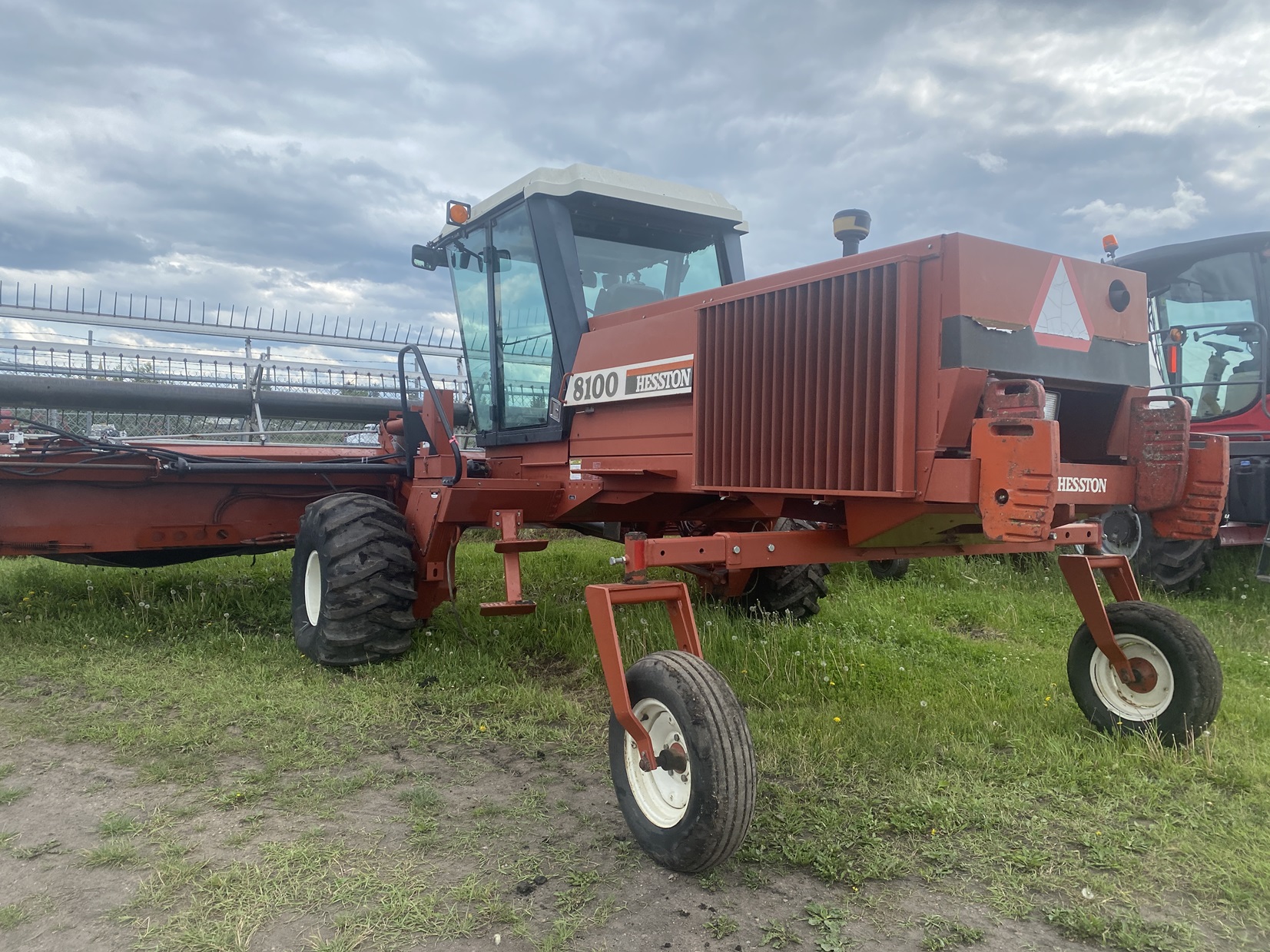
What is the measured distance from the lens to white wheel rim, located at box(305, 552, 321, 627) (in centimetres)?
506

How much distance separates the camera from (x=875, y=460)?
294 centimetres

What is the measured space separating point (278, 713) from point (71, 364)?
248 inches

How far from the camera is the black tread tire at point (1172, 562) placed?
6.39 metres

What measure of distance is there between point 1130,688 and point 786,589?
7.27ft

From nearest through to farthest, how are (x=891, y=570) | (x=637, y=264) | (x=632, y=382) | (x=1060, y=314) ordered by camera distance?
(x=1060, y=314), (x=632, y=382), (x=637, y=264), (x=891, y=570)

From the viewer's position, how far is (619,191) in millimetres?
4719

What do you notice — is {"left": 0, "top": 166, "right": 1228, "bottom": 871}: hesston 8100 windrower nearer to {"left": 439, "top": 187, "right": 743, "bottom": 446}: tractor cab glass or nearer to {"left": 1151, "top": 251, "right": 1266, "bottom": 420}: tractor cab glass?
{"left": 439, "top": 187, "right": 743, "bottom": 446}: tractor cab glass

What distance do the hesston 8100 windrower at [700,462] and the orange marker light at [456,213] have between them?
0.03 meters

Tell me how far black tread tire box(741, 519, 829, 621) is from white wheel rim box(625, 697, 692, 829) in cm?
270

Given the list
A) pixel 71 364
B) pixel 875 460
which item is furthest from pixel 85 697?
pixel 71 364

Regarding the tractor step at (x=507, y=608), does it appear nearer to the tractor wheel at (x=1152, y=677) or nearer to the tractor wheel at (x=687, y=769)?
the tractor wheel at (x=687, y=769)

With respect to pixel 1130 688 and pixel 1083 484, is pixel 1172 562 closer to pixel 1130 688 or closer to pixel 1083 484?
pixel 1130 688

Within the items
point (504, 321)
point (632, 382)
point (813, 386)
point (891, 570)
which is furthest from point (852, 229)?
point (891, 570)

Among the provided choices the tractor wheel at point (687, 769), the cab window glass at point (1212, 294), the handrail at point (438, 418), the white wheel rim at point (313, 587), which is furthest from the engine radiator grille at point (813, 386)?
the cab window glass at point (1212, 294)
